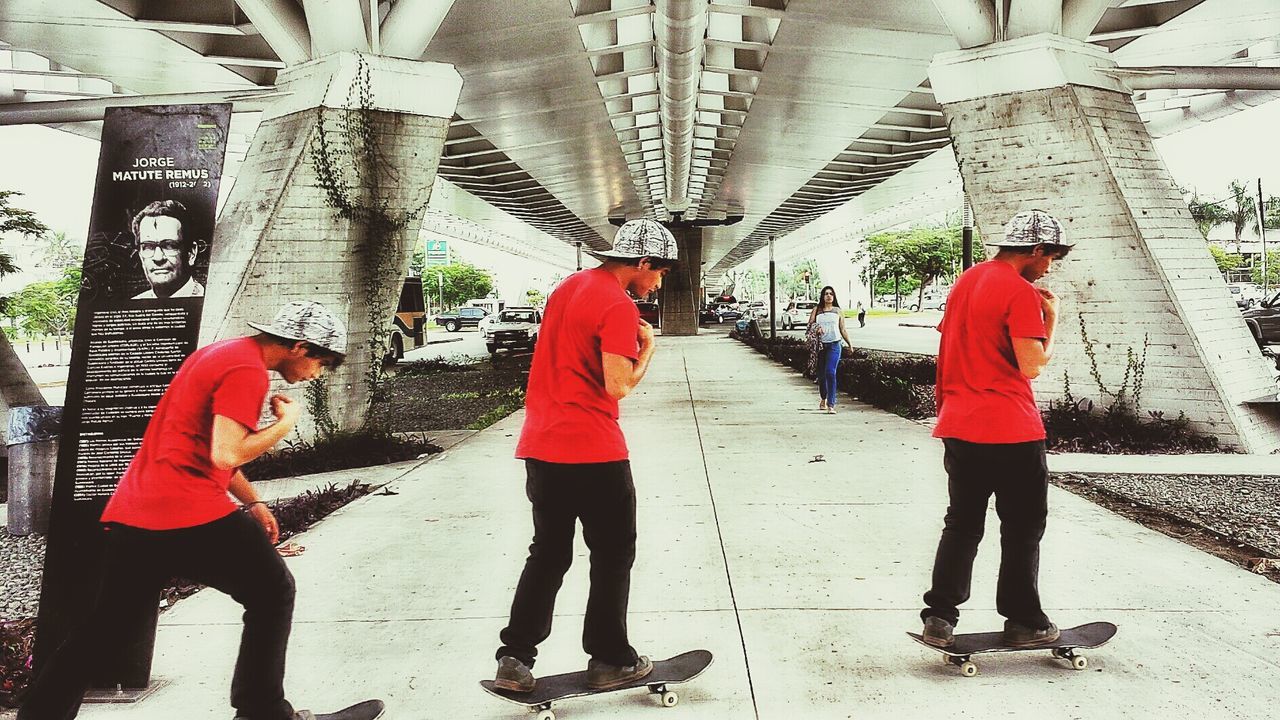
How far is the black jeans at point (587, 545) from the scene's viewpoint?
3.35 meters

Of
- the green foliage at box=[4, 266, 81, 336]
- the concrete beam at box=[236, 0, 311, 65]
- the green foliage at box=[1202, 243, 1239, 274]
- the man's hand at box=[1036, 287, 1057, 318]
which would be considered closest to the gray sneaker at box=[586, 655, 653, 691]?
the man's hand at box=[1036, 287, 1057, 318]

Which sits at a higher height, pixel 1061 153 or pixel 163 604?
pixel 1061 153

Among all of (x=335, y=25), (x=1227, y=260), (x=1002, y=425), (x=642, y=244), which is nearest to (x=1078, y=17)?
(x=335, y=25)

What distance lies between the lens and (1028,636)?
12.4ft

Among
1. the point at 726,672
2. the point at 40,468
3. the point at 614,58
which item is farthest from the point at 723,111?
the point at 726,672

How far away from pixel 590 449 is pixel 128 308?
6.89 ft

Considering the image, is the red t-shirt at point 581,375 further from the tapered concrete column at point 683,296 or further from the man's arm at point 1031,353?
the tapered concrete column at point 683,296

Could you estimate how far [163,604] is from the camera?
5129 mm

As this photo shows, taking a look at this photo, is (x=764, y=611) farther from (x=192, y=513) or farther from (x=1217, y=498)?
(x=1217, y=498)

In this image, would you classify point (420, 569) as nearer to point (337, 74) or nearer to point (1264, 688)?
point (1264, 688)

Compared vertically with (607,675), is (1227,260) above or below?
above

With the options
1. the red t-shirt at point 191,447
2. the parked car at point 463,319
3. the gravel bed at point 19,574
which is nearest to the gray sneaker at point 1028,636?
the red t-shirt at point 191,447

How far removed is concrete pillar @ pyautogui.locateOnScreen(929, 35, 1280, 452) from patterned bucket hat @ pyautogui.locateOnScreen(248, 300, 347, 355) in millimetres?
8622

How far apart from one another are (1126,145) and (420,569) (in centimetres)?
834
